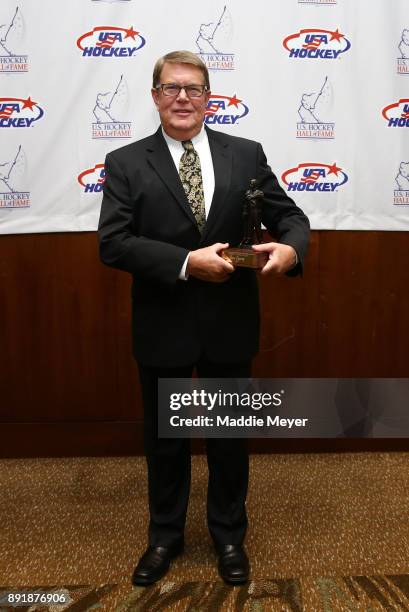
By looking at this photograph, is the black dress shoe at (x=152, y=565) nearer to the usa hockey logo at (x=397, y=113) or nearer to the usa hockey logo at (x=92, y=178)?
the usa hockey logo at (x=92, y=178)

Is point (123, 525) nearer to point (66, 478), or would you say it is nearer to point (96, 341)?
point (66, 478)

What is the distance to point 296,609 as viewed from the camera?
191 centimetres

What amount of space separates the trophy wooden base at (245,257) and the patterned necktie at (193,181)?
160 mm

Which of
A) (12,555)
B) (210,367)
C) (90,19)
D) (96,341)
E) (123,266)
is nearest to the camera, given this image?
(123,266)

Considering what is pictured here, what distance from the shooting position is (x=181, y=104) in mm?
1900

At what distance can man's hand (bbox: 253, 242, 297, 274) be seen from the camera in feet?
6.05

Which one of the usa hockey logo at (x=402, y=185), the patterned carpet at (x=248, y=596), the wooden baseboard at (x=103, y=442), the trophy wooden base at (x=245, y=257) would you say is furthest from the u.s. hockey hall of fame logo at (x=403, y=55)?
the patterned carpet at (x=248, y=596)

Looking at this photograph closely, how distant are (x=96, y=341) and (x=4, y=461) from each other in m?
0.73

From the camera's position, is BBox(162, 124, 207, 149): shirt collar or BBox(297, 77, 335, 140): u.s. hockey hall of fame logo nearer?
BBox(162, 124, 207, 149): shirt collar

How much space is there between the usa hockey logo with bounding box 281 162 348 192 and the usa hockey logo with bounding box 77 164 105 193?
0.83 m

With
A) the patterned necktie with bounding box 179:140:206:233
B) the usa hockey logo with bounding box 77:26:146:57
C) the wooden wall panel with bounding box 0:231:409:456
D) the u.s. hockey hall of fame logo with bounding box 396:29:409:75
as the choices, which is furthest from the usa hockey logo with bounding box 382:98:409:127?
the patterned necktie with bounding box 179:140:206:233

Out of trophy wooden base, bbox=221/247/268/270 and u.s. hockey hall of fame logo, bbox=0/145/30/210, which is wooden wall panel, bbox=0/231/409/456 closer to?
u.s. hockey hall of fame logo, bbox=0/145/30/210

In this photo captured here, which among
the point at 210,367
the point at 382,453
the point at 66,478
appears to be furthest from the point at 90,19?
the point at 382,453

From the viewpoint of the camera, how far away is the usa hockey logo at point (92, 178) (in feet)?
9.79
